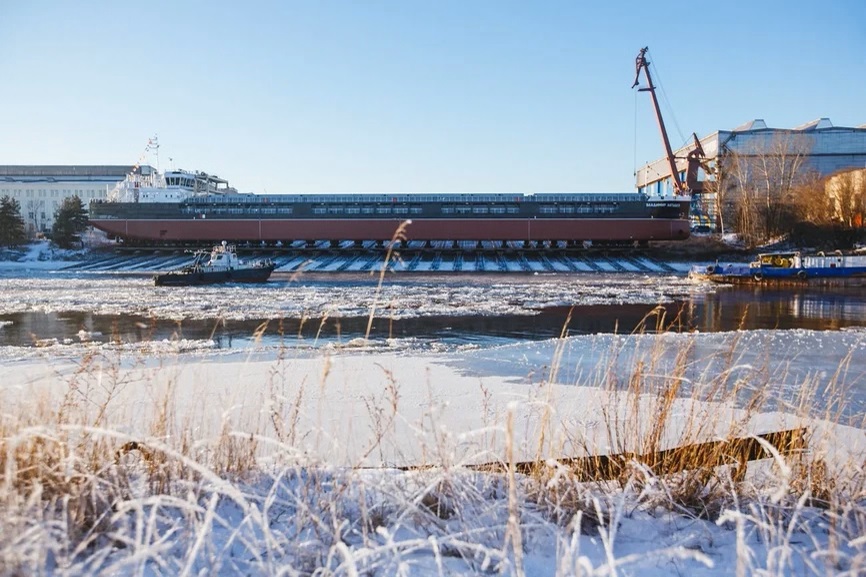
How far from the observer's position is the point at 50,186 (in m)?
89.9

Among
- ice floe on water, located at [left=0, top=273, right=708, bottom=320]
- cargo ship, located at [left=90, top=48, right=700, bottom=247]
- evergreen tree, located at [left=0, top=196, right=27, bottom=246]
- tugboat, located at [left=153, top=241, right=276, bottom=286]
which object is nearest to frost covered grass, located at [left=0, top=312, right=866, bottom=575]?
ice floe on water, located at [left=0, top=273, right=708, bottom=320]

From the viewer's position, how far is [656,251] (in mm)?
40844

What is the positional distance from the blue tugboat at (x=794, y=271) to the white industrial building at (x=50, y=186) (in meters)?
88.3

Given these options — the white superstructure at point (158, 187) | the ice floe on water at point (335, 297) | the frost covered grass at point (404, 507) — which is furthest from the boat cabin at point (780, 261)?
the white superstructure at point (158, 187)

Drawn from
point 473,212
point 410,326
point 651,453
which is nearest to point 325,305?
point 410,326

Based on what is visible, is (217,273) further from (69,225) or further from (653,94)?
(653,94)

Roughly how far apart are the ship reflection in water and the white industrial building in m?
86.2

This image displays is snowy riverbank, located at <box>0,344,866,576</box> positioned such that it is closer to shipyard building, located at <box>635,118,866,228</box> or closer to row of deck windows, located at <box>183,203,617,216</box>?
row of deck windows, located at <box>183,203,617,216</box>

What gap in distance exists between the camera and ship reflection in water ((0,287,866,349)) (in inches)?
416

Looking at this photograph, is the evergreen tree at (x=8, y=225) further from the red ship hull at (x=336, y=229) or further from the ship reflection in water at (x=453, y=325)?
the ship reflection in water at (x=453, y=325)

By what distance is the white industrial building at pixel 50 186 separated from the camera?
8825 cm

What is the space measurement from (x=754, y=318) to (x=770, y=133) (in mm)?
49440

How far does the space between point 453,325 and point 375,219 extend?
108 feet

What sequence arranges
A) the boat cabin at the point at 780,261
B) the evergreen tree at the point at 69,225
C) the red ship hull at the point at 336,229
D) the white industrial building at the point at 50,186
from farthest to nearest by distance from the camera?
the white industrial building at the point at 50,186 → the evergreen tree at the point at 69,225 → the red ship hull at the point at 336,229 → the boat cabin at the point at 780,261
